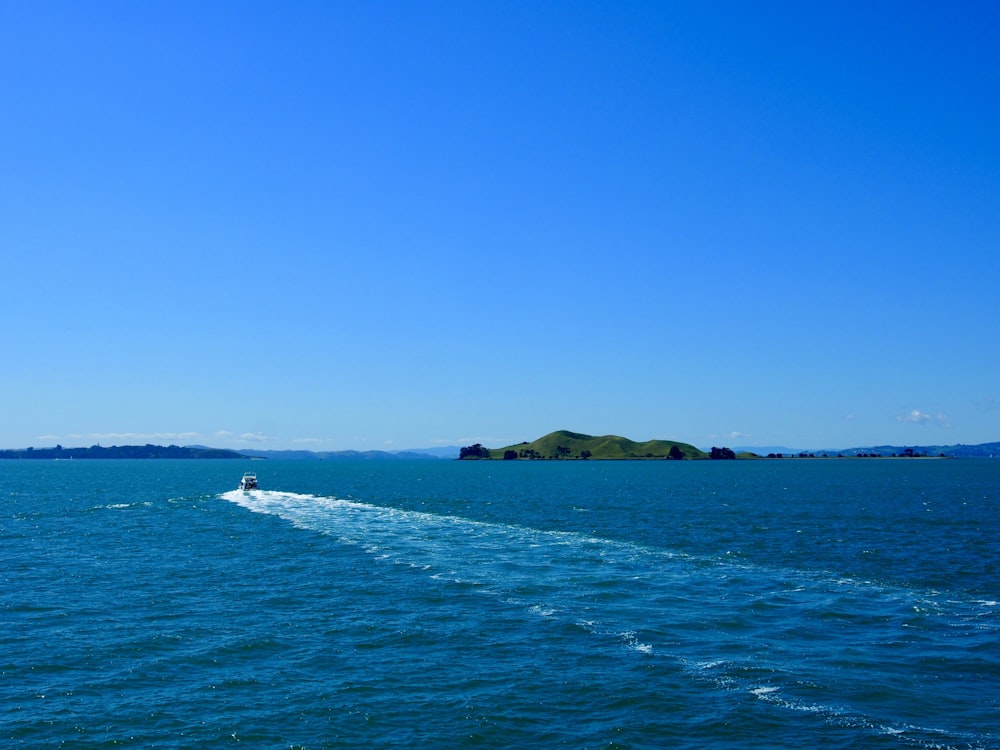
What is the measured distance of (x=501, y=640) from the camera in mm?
38562

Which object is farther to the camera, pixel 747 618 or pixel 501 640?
pixel 747 618

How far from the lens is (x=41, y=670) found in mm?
34125

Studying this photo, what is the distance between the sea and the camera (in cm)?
2784

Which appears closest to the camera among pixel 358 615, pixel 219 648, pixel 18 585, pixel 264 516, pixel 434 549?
pixel 219 648

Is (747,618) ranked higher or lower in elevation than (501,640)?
higher

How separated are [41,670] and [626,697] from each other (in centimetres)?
2627

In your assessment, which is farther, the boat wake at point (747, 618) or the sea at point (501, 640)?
the boat wake at point (747, 618)

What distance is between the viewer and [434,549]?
68.8 meters

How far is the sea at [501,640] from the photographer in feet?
91.4

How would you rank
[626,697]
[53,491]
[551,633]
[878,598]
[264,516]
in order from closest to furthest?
[626,697], [551,633], [878,598], [264,516], [53,491]

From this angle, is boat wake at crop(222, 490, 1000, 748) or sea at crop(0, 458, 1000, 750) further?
boat wake at crop(222, 490, 1000, 748)

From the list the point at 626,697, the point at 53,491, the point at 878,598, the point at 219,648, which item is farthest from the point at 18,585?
the point at 53,491

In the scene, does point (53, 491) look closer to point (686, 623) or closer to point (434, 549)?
point (434, 549)

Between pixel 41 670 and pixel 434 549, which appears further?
pixel 434 549
